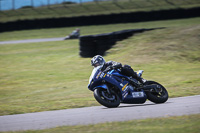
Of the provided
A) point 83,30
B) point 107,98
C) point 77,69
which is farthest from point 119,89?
point 83,30

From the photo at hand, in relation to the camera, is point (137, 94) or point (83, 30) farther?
point (83, 30)

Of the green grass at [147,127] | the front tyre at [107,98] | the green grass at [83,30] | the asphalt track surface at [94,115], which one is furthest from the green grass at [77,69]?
the green grass at [83,30]

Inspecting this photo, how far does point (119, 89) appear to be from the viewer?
7.86m

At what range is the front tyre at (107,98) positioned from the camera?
7.55 meters

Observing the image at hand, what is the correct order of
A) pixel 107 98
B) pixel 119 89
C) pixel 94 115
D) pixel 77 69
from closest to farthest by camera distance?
1. pixel 94 115
2. pixel 107 98
3. pixel 119 89
4. pixel 77 69

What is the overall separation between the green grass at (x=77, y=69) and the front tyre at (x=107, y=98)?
3.97ft

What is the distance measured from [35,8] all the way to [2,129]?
34089mm

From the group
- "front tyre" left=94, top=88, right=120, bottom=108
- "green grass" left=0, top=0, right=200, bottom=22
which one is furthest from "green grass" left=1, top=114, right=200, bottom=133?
"green grass" left=0, top=0, right=200, bottom=22

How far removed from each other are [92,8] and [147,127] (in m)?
33.1

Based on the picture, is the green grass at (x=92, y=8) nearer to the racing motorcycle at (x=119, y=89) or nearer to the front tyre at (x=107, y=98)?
the racing motorcycle at (x=119, y=89)

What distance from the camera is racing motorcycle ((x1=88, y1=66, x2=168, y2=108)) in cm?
764

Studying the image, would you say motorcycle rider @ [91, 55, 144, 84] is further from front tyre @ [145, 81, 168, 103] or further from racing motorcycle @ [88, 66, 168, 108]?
front tyre @ [145, 81, 168, 103]

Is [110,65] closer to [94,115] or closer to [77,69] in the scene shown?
[94,115]

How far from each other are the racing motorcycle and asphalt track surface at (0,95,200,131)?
19 centimetres
